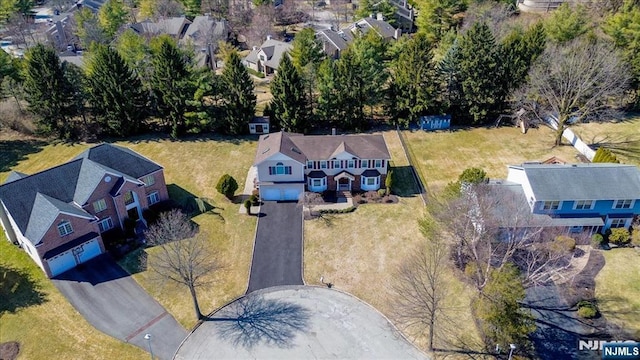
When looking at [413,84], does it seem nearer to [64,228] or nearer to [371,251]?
[371,251]

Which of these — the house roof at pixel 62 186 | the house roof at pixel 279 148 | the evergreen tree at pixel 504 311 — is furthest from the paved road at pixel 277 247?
the evergreen tree at pixel 504 311

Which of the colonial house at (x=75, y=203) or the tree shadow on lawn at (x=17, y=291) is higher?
the colonial house at (x=75, y=203)

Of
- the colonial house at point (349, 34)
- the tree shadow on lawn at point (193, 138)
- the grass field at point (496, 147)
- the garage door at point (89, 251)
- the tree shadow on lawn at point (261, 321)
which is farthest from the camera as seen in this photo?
the colonial house at point (349, 34)

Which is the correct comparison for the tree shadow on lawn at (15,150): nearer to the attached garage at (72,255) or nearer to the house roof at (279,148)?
the attached garage at (72,255)

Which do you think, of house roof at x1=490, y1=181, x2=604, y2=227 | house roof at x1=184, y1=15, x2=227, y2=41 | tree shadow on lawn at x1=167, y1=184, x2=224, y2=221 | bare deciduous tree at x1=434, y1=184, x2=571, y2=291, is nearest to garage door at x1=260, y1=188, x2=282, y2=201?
tree shadow on lawn at x1=167, y1=184, x2=224, y2=221

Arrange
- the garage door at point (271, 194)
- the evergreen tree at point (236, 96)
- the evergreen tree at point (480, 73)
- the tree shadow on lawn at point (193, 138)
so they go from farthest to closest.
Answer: the tree shadow on lawn at point (193, 138), the evergreen tree at point (480, 73), the evergreen tree at point (236, 96), the garage door at point (271, 194)

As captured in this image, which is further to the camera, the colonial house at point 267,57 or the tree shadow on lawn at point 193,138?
the colonial house at point 267,57

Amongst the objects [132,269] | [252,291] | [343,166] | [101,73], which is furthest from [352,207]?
[101,73]

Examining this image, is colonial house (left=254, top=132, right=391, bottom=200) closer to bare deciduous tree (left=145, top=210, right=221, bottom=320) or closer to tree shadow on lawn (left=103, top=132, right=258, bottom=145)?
bare deciduous tree (left=145, top=210, right=221, bottom=320)
